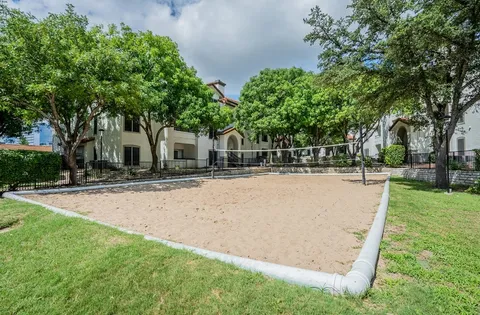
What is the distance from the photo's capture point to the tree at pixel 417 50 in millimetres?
9609

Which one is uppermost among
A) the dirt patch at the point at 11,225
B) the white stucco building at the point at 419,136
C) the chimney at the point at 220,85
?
the chimney at the point at 220,85

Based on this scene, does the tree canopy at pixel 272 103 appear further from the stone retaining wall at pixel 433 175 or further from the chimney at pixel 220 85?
the stone retaining wall at pixel 433 175

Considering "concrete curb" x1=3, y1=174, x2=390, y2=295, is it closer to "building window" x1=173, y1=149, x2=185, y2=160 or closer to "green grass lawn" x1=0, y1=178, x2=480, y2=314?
"green grass lawn" x1=0, y1=178, x2=480, y2=314

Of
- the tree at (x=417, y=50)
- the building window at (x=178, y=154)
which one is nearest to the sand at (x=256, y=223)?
the tree at (x=417, y=50)

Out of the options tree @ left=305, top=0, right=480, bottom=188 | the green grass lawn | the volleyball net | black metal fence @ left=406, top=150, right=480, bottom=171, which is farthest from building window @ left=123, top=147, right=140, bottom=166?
black metal fence @ left=406, top=150, right=480, bottom=171

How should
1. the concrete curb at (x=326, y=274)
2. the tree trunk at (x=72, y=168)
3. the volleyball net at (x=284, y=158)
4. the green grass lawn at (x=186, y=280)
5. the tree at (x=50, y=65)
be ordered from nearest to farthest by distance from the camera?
the green grass lawn at (x=186, y=280)
the concrete curb at (x=326, y=274)
the tree at (x=50, y=65)
the tree trunk at (x=72, y=168)
the volleyball net at (x=284, y=158)

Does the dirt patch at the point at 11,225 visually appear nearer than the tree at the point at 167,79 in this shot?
Yes

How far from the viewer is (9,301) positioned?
290cm

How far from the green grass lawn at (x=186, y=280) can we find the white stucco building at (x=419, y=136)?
47.4 feet

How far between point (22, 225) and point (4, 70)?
7395 mm

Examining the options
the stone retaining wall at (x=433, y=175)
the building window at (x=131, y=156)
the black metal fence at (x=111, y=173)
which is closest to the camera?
the black metal fence at (x=111, y=173)

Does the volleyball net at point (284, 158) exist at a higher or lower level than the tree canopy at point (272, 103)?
lower

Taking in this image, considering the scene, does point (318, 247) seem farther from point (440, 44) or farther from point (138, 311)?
point (440, 44)

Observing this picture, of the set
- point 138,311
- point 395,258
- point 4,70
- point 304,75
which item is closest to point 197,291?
point 138,311
